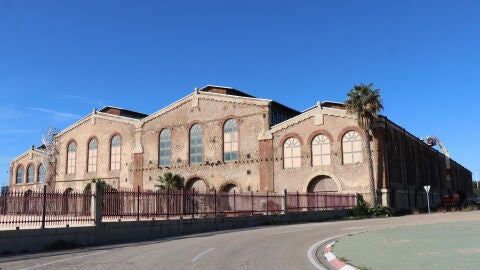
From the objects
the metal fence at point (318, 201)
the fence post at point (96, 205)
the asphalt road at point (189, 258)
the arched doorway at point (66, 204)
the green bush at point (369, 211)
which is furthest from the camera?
the green bush at point (369, 211)

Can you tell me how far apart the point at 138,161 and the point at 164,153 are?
3553 mm

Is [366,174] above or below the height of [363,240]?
above

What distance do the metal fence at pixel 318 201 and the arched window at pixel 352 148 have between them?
3408 millimetres

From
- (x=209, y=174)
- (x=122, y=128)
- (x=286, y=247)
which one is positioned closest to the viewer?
(x=286, y=247)

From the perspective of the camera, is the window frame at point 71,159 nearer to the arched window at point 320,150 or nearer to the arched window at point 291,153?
the arched window at point 291,153

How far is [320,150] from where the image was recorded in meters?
42.1

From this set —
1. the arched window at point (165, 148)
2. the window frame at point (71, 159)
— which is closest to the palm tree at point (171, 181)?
the arched window at point (165, 148)

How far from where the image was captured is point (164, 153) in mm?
51281

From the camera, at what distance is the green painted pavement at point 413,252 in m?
9.47

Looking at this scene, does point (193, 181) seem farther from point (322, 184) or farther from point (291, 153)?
point (322, 184)

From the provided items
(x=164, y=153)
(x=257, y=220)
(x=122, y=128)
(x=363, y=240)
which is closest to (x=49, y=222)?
(x=363, y=240)

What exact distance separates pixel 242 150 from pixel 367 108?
45.1 ft

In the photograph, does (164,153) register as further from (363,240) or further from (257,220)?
(363,240)

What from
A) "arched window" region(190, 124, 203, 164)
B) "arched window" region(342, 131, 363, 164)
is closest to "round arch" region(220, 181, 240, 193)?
"arched window" region(190, 124, 203, 164)
